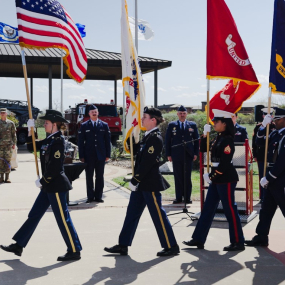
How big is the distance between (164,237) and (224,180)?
1051mm

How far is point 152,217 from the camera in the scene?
579 centimetres

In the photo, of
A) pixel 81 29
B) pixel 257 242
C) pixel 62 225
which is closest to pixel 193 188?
pixel 257 242

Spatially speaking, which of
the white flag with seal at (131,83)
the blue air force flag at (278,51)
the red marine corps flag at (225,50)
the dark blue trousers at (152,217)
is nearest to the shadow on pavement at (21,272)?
the dark blue trousers at (152,217)

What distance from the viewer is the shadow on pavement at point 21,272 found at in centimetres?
489

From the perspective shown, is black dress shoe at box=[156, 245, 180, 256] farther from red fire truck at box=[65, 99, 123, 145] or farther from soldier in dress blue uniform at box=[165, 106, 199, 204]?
red fire truck at box=[65, 99, 123, 145]

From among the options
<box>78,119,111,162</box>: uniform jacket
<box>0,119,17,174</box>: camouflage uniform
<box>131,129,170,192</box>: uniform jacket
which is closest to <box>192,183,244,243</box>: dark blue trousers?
<box>131,129,170,192</box>: uniform jacket

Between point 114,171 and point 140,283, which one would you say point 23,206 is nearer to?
point 140,283

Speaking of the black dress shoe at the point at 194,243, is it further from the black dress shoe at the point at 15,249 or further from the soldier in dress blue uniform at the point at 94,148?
the soldier in dress blue uniform at the point at 94,148

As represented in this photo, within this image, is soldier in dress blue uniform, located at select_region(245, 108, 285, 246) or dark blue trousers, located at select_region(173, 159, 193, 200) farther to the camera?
dark blue trousers, located at select_region(173, 159, 193, 200)

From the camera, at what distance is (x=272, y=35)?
6.54 m

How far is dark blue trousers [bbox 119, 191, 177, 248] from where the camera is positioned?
226 inches

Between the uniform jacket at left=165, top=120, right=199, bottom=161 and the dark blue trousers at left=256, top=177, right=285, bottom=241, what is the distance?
342 centimetres

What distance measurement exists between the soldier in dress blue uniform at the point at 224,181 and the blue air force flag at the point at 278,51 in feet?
3.29

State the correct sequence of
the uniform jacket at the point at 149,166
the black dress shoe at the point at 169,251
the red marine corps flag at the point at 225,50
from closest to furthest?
the uniform jacket at the point at 149,166 < the black dress shoe at the point at 169,251 < the red marine corps flag at the point at 225,50
